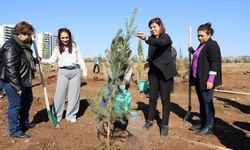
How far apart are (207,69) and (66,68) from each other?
2624 millimetres

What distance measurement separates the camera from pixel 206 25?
5.48m

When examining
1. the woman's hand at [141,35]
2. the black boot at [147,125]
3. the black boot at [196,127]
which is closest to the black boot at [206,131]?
the black boot at [196,127]

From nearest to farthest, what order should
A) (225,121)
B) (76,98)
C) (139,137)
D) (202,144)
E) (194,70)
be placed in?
1. (202,144)
2. (139,137)
3. (194,70)
4. (76,98)
5. (225,121)

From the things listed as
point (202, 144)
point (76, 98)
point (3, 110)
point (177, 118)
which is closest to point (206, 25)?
point (202, 144)

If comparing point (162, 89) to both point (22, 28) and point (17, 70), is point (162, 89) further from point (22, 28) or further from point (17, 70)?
point (22, 28)

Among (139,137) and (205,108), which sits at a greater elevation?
(205,108)

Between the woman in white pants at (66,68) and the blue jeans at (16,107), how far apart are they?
2.30 ft

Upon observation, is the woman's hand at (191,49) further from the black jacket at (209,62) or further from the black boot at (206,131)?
the black boot at (206,131)

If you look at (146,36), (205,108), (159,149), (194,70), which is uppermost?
(146,36)

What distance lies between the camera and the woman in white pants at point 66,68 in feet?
20.0

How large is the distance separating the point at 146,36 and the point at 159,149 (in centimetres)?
176

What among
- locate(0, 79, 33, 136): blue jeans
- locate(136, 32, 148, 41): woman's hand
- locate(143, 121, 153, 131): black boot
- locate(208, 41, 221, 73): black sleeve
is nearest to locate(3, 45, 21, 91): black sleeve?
locate(0, 79, 33, 136): blue jeans

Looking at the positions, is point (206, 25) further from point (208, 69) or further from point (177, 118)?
point (177, 118)

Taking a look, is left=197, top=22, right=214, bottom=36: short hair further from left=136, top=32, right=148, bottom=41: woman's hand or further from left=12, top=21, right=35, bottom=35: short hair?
left=12, top=21, right=35, bottom=35: short hair
